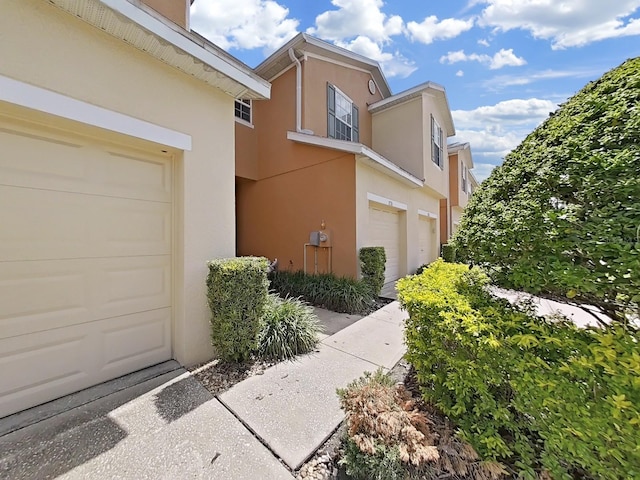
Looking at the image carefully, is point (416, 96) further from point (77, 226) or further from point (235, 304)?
point (77, 226)

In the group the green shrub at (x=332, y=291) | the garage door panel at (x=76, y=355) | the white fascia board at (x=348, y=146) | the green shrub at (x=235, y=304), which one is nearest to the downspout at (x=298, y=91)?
the white fascia board at (x=348, y=146)

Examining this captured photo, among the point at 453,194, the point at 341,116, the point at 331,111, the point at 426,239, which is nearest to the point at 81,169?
the point at 331,111

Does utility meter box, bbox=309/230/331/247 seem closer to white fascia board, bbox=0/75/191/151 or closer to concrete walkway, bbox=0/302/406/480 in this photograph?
concrete walkway, bbox=0/302/406/480

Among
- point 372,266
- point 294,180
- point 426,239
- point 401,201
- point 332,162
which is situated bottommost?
point 372,266

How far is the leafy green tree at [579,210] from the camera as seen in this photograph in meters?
1.87

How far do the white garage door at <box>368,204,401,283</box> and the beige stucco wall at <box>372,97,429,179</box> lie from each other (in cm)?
271

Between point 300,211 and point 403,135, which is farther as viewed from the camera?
point 403,135

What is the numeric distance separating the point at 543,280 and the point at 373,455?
1.97 metres

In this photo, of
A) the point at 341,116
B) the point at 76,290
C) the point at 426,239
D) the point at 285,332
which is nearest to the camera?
the point at 76,290

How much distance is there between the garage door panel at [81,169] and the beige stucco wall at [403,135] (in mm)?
10195

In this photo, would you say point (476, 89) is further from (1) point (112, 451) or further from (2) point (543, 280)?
(1) point (112, 451)

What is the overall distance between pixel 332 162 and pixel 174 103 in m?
5.04

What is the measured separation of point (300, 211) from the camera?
30.6 feet

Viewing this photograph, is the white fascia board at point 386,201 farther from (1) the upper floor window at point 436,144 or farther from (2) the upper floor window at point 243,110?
(2) the upper floor window at point 243,110
